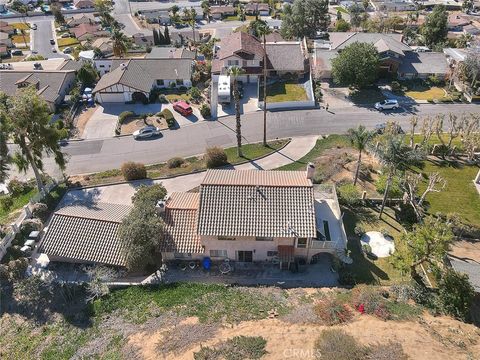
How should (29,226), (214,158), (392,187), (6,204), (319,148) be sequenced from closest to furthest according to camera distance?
(29,226)
(6,204)
(392,187)
(214,158)
(319,148)

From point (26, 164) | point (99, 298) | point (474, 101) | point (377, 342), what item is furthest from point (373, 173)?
point (26, 164)

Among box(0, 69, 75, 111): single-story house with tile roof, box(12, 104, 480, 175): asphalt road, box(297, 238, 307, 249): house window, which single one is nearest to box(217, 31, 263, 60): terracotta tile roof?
box(12, 104, 480, 175): asphalt road

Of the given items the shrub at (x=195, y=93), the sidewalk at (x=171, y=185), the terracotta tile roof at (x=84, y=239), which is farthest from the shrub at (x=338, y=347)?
the shrub at (x=195, y=93)

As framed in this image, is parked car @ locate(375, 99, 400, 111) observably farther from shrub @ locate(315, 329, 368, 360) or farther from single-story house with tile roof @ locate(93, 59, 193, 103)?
shrub @ locate(315, 329, 368, 360)

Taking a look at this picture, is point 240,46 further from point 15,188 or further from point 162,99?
point 15,188

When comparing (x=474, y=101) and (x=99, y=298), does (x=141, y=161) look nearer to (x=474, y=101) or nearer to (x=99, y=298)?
(x=99, y=298)

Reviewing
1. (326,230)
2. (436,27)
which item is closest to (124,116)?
(326,230)

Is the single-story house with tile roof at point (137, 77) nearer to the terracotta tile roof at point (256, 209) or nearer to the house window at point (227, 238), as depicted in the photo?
the terracotta tile roof at point (256, 209)
